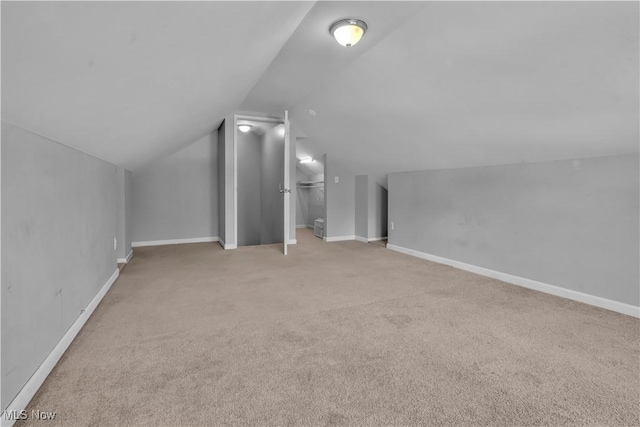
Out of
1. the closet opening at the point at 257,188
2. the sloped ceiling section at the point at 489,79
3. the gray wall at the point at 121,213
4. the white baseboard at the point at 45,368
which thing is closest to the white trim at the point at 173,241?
the closet opening at the point at 257,188

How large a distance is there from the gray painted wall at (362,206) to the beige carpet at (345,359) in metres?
2.71

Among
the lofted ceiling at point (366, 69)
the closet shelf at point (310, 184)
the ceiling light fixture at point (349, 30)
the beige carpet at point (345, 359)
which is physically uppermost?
the ceiling light fixture at point (349, 30)

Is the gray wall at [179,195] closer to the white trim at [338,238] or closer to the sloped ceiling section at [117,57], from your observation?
the white trim at [338,238]

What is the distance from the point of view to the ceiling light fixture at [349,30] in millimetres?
2227

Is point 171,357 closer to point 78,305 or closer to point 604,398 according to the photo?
point 78,305

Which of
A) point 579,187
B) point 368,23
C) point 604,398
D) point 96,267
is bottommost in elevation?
point 604,398

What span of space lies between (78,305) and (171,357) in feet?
2.72

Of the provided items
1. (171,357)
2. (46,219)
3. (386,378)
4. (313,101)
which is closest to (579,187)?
(386,378)

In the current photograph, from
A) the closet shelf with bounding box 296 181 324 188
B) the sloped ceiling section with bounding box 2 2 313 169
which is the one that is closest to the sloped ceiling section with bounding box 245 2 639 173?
the sloped ceiling section with bounding box 2 2 313 169

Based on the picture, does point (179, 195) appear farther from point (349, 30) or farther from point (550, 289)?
point (550, 289)

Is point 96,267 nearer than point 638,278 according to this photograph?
No

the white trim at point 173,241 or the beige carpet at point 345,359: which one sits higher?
the white trim at point 173,241

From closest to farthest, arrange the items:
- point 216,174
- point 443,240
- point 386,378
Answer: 1. point 386,378
2. point 443,240
3. point 216,174

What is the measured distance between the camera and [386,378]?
153cm
